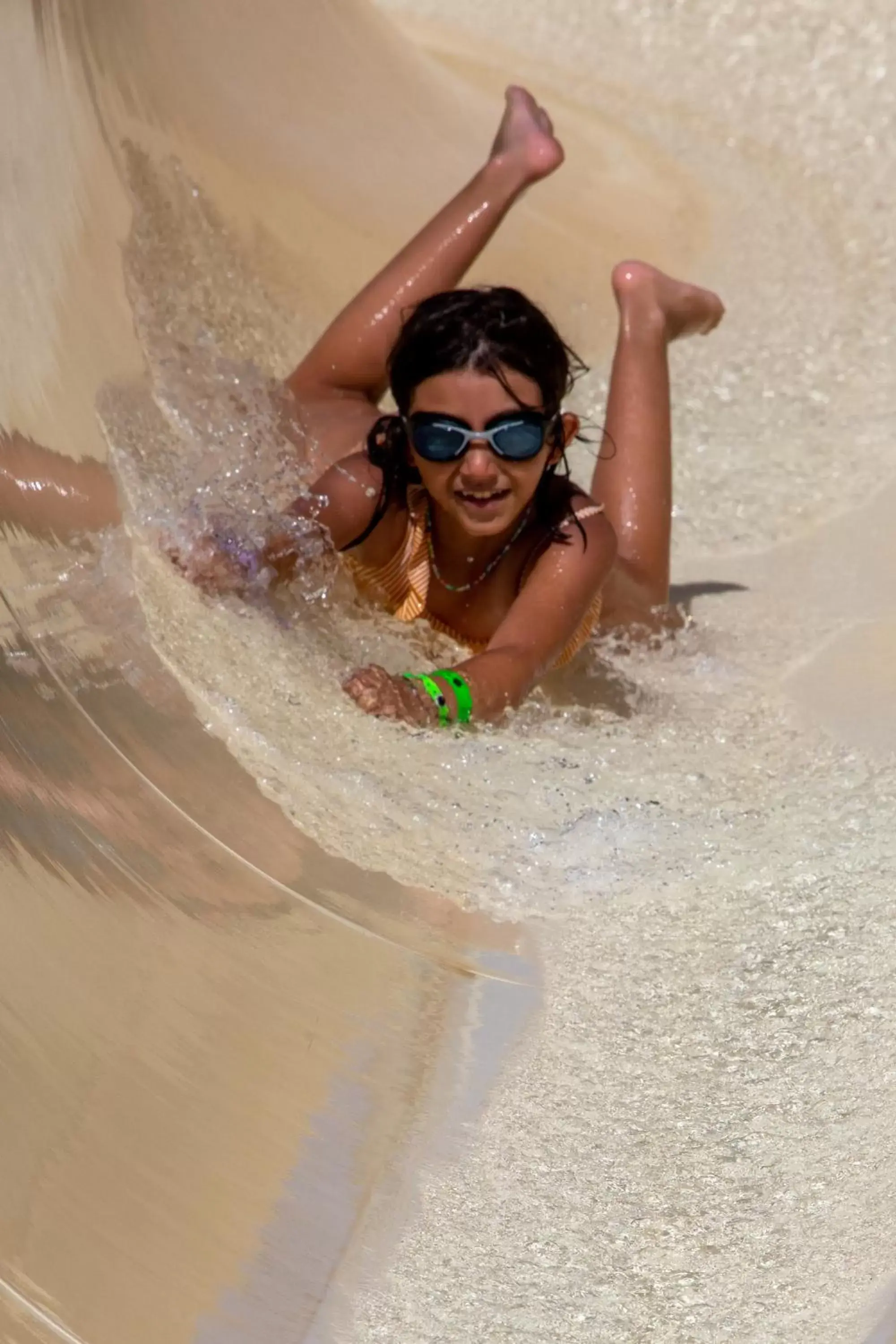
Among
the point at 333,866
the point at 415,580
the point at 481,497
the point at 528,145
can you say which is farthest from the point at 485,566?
the point at 528,145

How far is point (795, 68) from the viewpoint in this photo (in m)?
3.28

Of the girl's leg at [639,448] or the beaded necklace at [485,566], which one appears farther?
the girl's leg at [639,448]

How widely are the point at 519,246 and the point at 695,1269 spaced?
7.01 feet

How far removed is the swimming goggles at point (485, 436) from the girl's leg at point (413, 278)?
1.33 feet

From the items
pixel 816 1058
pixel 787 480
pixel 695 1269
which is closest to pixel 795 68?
pixel 787 480

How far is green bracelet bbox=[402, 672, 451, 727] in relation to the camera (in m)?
→ 1.54

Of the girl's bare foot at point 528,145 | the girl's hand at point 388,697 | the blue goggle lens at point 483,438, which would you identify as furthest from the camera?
the girl's bare foot at point 528,145

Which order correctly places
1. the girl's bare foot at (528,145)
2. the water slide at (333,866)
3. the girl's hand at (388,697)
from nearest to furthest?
→ the water slide at (333,866) → the girl's hand at (388,697) → the girl's bare foot at (528,145)

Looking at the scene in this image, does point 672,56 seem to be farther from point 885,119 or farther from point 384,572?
point 384,572

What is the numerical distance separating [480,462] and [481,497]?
59 millimetres

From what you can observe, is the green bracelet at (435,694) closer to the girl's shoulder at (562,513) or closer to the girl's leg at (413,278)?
the girl's shoulder at (562,513)

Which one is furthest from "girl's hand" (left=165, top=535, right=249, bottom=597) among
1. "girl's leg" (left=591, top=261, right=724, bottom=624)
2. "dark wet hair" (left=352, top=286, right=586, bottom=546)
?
"girl's leg" (left=591, top=261, right=724, bottom=624)

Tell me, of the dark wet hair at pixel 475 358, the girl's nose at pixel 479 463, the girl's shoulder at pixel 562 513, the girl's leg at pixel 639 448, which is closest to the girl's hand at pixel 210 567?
the dark wet hair at pixel 475 358

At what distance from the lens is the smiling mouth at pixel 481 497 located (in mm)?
1694
